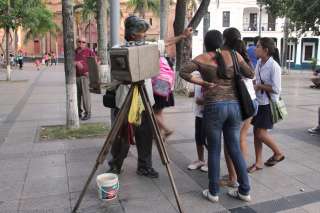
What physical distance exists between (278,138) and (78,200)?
425cm

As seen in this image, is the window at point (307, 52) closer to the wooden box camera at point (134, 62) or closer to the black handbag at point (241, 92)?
the black handbag at point (241, 92)

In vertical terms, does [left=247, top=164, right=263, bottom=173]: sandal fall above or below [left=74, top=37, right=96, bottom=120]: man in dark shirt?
below

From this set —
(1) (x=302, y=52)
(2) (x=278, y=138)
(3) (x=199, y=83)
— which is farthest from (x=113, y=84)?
(1) (x=302, y=52)

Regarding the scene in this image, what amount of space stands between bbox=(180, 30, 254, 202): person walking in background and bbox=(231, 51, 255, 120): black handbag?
0.13 ft

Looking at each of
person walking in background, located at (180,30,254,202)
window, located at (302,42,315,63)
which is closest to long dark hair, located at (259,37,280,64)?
person walking in background, located at (180,30,254,202)

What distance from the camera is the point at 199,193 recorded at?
4.62 m

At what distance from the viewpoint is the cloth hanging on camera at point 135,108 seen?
4.17 m

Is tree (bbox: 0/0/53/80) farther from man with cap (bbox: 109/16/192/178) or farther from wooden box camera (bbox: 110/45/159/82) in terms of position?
wooden box camera (bbox: 110/45/159/82)

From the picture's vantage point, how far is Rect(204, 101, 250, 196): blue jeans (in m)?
4.18

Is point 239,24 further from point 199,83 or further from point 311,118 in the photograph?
point 199,83

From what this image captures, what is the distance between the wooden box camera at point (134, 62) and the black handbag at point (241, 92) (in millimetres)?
797

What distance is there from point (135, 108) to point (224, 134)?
98 centimetres

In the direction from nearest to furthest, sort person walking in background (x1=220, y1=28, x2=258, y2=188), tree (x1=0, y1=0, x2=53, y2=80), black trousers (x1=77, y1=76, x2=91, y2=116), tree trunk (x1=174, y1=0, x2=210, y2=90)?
person walking in background (x1=220, y1=28, x2=258, y2=188), black trousers (x1=77, y1=76, x2=91, y2=116), tree trunk (x1=174, y1=0, x2=210, y2=90), tree (x1=0, y1=0, x2=53, y2=80)

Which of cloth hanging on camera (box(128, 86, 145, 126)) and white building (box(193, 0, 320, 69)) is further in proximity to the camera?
white building (box(193, 0, 320, 69))
